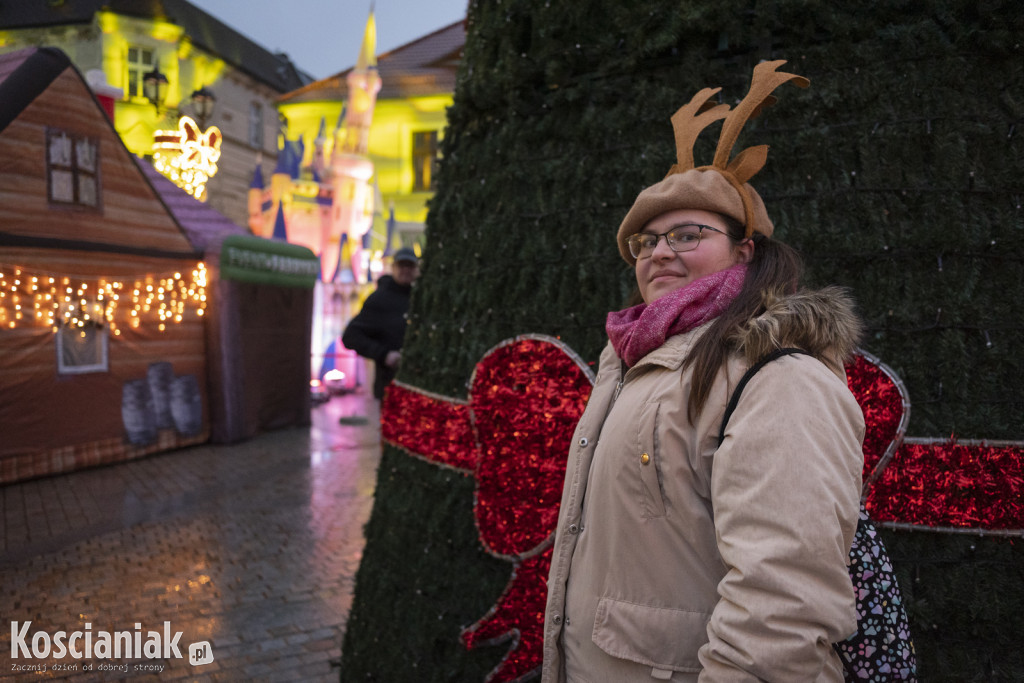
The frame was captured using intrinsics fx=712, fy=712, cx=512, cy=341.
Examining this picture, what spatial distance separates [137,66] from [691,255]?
2901cm

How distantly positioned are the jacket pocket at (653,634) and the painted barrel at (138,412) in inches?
358

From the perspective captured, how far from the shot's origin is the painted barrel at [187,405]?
387 inches

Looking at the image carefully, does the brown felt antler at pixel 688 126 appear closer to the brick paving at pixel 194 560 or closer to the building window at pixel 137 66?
the brick paving at pixel 194 560

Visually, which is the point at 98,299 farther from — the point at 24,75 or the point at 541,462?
the point at 541,462

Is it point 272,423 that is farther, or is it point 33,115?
point 272,423

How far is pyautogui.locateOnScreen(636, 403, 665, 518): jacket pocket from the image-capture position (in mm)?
1502

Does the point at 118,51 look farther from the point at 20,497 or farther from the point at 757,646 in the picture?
the point at 757,646

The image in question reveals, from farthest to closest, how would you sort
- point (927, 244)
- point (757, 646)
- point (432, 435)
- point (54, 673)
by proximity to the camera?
point (54, 673)
point (432, 435)
point (927, 244)
point (757, 646)

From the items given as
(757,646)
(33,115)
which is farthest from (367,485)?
(757,646)

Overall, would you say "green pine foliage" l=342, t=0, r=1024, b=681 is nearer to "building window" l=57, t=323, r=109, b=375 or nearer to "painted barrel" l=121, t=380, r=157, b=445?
"building window" l=57, t=323, r=109, b=375

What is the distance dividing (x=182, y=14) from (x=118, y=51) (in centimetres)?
341

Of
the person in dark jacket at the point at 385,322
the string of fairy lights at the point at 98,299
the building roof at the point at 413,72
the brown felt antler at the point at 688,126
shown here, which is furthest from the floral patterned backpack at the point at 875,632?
the building roof at the point at 413,72

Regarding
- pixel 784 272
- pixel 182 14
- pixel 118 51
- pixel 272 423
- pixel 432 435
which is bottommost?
pixel 272 423

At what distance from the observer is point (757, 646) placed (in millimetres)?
1266
